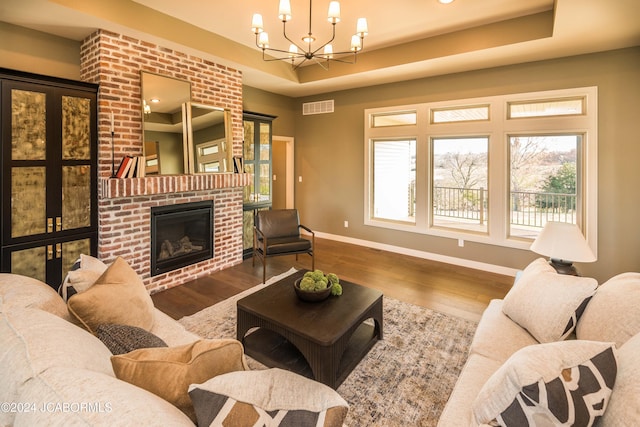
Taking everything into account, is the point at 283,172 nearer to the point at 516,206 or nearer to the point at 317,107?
the point at 317,107

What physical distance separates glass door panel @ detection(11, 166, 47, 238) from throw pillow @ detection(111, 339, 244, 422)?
2.81m

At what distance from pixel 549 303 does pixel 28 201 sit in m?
4.18

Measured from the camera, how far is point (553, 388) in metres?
0.96

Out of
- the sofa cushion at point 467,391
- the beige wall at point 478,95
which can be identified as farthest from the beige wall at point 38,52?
the sofa cushion at point 467,391

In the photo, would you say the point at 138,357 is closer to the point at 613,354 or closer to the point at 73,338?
the point at 73,338

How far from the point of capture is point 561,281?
183cm

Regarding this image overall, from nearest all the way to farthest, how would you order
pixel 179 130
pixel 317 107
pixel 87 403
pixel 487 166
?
pixel 87 403
pixel 179 130
pixel 487 166
pixel 317 107

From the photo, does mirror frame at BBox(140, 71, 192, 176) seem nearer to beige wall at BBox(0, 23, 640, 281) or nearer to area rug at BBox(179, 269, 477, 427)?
beige wall at BBox(0, 23, 640, 281)

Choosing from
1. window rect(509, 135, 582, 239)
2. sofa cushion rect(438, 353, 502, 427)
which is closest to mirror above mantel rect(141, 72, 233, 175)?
sofa cushion rect(438, 353, 502, 427)

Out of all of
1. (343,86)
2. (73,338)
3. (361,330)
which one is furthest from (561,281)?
(343,86)

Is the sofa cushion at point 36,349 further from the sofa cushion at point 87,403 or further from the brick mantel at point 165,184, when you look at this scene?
the brick mantel at point 165,184

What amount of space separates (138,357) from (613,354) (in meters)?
1.60

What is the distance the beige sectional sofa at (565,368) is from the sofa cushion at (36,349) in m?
1.31

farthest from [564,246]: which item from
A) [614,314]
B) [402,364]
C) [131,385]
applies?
[131,385]
